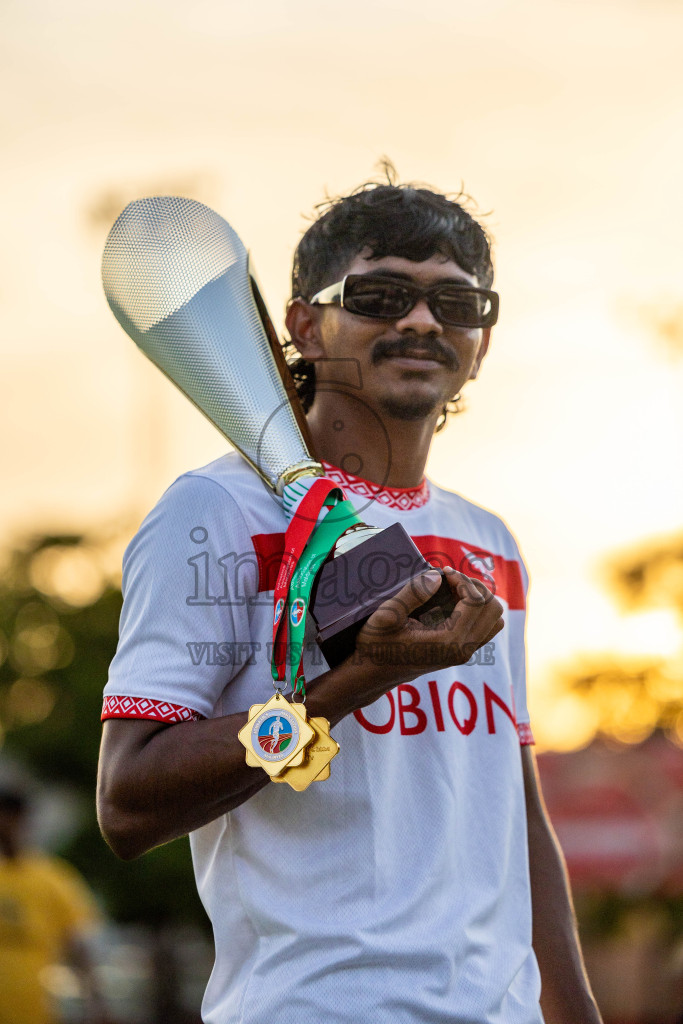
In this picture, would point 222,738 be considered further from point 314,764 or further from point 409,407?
point 409,407

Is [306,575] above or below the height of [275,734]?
above

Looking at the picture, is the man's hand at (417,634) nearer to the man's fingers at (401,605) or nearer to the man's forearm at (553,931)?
the man's fingers at (401,605)

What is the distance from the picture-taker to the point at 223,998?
1798 mm

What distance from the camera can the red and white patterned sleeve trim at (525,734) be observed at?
2314 millimetres

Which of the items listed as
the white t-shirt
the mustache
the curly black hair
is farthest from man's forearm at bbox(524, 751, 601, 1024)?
the curly black hair

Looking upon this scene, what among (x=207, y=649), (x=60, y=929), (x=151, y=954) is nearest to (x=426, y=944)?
(x=207, y=649)

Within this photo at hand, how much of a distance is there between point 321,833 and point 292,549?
1.43 ft

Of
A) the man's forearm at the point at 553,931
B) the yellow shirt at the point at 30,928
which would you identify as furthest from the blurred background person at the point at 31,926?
the man's forearm at the point at 553,931

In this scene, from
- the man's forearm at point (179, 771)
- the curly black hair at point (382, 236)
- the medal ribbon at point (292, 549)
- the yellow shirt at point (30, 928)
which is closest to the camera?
the man's forearm at point (179, 771)

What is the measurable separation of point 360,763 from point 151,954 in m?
9.51

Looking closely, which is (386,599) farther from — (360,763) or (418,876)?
(418,876)

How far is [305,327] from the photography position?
90.7 inches

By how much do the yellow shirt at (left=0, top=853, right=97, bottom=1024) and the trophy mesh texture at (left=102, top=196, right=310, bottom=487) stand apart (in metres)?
4.31

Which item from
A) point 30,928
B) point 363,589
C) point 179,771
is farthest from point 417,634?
point 30,928
